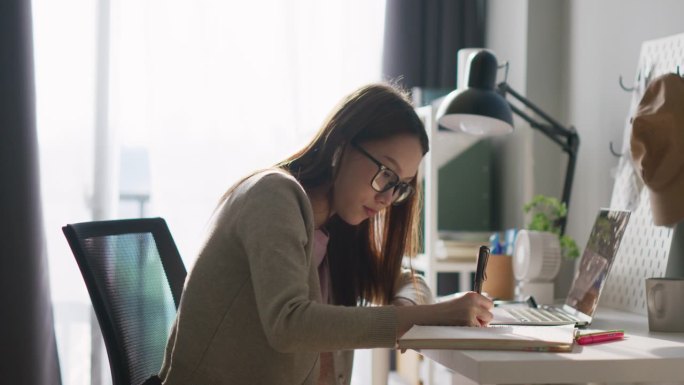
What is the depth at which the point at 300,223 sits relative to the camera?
1.07m

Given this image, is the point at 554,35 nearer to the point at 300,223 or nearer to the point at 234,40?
the point at 234,40

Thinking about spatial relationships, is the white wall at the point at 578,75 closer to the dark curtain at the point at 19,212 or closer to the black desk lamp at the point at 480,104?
the black desk lamp at the point at 480,104

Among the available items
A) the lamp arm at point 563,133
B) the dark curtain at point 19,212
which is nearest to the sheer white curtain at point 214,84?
the dark curtain at point 19,212

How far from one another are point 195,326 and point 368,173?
0.38 metres

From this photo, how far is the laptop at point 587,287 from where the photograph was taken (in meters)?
1.43

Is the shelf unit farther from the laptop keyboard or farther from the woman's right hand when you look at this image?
the woman's right hand

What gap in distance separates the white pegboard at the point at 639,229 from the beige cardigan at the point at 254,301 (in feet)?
2.76

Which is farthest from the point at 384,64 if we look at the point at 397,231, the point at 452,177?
the point at 397,231

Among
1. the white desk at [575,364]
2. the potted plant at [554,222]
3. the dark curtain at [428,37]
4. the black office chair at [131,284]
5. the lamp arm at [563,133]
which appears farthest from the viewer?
the dark curtain at [428,37]

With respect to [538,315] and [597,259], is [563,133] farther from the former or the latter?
[538,315]

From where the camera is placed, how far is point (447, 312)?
1096 mm

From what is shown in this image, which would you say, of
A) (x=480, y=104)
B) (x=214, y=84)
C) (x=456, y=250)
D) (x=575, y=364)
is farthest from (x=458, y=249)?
(x=575, y=364)

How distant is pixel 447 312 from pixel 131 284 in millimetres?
553

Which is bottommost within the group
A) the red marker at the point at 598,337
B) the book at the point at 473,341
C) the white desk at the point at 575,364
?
the red marker at the point at 598,337
